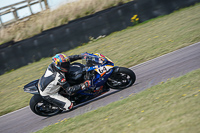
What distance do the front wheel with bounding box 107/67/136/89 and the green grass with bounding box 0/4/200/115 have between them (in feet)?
8.92

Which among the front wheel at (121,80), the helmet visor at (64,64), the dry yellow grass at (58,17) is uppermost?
the dry yellow grass at (58,17)

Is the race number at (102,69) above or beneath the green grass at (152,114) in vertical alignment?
above

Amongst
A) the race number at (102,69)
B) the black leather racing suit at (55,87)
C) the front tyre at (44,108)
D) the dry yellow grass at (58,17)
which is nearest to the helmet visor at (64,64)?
the black leather racing suit at (55,87)

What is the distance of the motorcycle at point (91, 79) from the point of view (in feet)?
21.0

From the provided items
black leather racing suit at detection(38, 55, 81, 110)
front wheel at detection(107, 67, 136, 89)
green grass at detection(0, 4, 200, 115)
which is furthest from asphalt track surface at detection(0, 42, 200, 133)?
green grass at detection(0, 4, 200, 115)

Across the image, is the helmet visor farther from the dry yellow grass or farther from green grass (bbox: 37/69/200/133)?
the dry yellow grass

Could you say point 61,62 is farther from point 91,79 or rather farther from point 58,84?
point 91,79

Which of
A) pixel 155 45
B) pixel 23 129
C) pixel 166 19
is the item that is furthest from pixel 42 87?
pixel 166 19

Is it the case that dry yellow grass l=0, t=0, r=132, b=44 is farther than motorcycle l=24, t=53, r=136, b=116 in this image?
Yes

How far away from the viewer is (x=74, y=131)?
502cm

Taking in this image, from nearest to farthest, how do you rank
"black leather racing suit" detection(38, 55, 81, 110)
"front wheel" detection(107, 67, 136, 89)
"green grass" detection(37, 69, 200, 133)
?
"green grass" detection(37, 69, 200, 133) < "black leather racing suit" detection(38, 55, 81, 110) < "front wheel" detection(107, 67, 136, 89)

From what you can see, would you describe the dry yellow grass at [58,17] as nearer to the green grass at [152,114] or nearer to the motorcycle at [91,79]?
the motorcycle at [91,79]

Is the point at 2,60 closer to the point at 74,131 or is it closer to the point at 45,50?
the point at 45,50

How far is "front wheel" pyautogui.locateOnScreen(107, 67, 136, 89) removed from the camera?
6.59m
